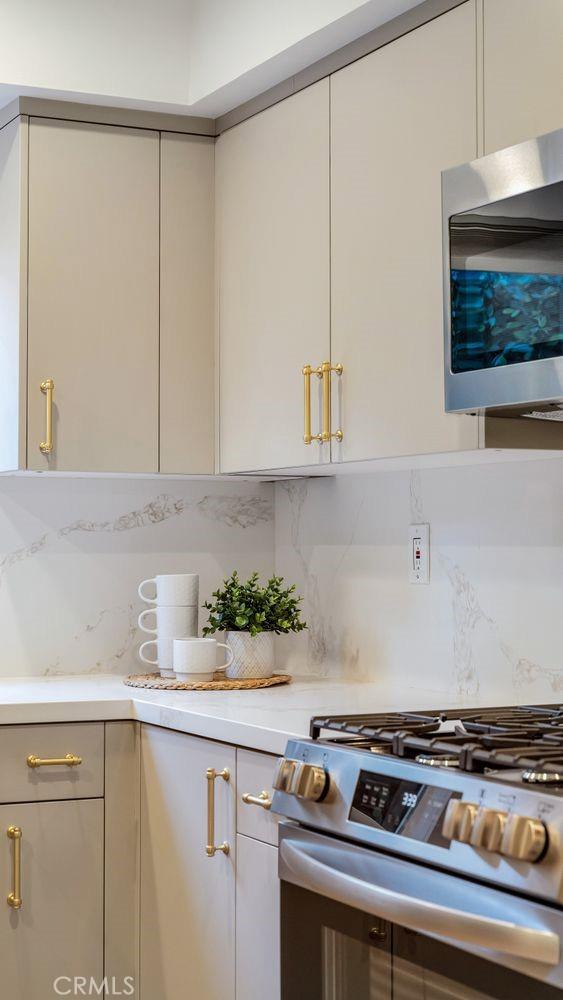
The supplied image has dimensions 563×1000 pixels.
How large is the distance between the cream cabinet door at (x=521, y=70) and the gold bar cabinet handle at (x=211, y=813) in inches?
44.3

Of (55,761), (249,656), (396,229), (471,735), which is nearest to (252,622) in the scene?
(249,656)

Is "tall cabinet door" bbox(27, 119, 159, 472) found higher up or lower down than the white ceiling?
lower down

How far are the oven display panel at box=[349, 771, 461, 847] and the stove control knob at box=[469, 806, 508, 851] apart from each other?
0.07 metres

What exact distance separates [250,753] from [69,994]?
0.76 meters

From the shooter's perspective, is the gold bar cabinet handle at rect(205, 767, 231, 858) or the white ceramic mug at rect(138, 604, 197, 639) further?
the white ceramic mug at rect(138, 604, 197, 639)

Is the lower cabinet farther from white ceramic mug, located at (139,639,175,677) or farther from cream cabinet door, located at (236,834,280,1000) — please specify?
white ceramic mug, located at (139,639,175,677)

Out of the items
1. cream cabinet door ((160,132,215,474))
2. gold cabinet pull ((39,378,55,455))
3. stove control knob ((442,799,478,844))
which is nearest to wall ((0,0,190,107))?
cream cabinet door ((160,132,215,474))

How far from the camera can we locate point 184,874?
88.4 inches

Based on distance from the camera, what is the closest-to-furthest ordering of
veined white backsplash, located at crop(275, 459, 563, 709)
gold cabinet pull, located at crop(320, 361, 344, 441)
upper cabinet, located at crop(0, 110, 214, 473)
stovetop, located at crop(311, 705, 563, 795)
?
stovetop, located at crop(311, 705, 563, 795) < veined white backsplash, located at crop(275, 459, 563, 709) < gold cabinet pull, located at crop(320, 361, 344, 441) < upper cabinet, located at crop(0, 110, 214, 473)

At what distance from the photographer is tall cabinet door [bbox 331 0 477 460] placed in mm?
2037

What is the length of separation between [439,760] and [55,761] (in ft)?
3.54

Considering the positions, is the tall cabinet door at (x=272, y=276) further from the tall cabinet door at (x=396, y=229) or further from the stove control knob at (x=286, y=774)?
the stove control knob at (x=286, y=774)

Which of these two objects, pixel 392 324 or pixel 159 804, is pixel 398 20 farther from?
pixel 159 804

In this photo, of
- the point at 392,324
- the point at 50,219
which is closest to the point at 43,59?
the point at 50,219
